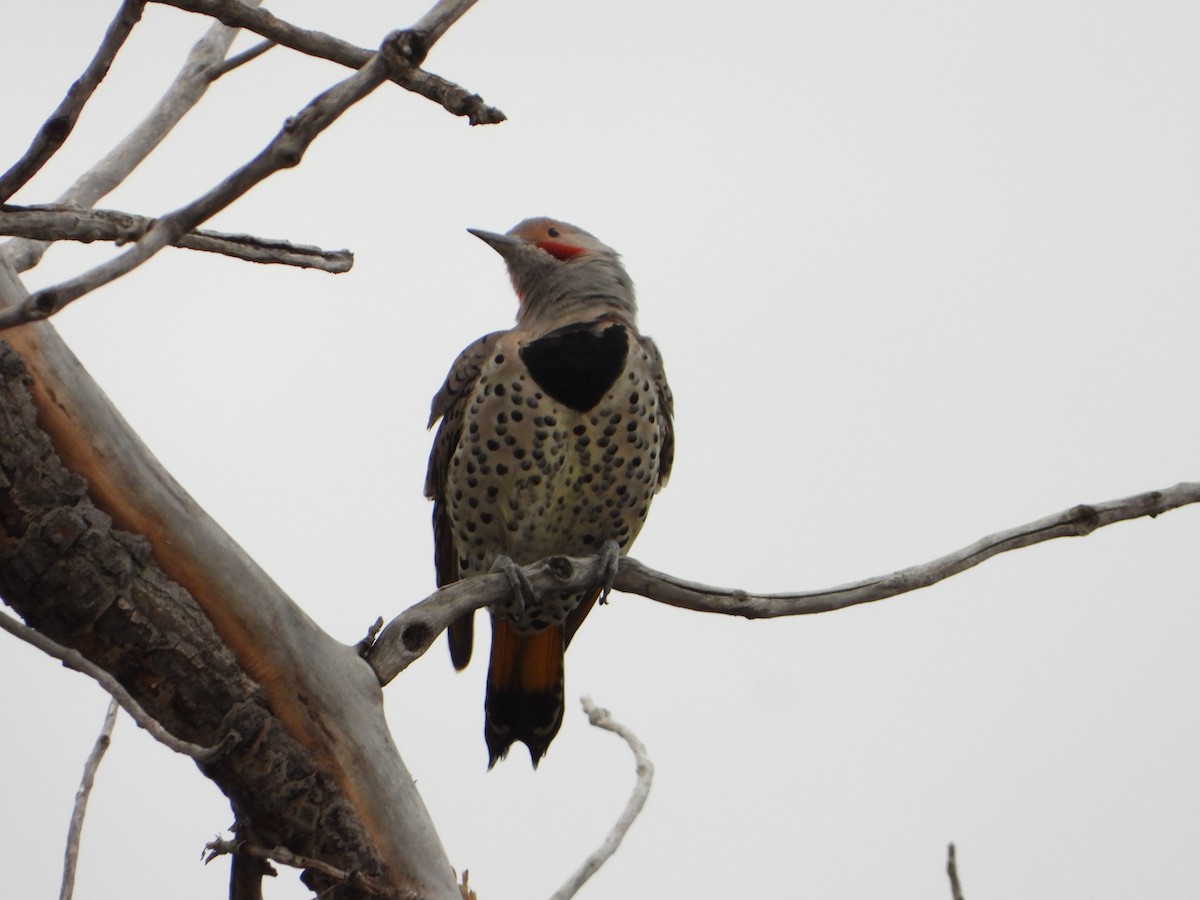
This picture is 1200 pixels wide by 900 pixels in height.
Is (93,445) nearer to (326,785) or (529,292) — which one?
(326,785)

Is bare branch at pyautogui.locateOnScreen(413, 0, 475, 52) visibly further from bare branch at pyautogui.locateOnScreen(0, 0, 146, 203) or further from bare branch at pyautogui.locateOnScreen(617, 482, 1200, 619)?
bare branch at pyautogui.locateOnScreen(617, 482, 1200, 619)

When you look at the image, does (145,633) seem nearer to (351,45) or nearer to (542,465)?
(351,45)

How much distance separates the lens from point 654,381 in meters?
4.24

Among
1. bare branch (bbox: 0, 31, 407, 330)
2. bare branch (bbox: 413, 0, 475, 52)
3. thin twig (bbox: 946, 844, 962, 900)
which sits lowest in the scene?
thin twig (bbox: 946, 844, 962, 900)

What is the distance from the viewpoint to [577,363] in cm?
407

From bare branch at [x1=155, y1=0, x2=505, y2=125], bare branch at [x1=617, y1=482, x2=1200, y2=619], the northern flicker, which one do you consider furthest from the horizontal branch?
bare branch at [x1=155, y1=0, x2=505, y2=125]

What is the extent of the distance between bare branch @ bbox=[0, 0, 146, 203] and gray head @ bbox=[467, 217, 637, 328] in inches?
87.9

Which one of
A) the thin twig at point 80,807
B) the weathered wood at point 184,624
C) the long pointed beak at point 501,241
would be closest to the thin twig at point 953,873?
the weathered wood at point 184,624

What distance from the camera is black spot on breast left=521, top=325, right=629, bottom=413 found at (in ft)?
13.2

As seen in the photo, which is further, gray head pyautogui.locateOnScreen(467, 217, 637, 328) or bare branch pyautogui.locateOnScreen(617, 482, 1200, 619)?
gray head pyautogui.locateOnScreen(467, 217, 637, 328)

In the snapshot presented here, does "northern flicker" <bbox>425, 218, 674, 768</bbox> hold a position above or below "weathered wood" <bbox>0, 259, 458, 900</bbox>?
above

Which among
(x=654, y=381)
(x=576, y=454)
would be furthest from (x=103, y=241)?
(x=654, y=381)

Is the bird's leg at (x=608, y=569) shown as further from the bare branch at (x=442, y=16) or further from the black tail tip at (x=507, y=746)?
the bare branch at (x=442, y=16)

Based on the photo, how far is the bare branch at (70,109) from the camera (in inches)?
84.7
